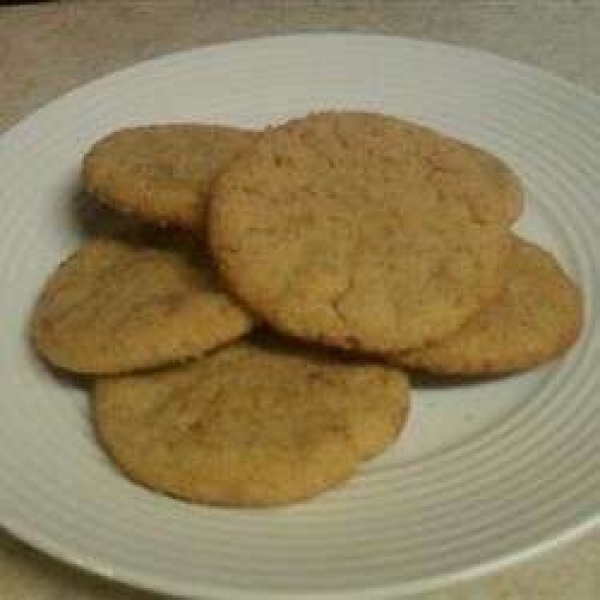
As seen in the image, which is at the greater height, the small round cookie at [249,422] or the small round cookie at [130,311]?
the small round cookie at [130,311]

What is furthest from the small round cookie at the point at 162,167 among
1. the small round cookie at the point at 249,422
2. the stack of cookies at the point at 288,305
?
the small round cookie at the point at 249,422

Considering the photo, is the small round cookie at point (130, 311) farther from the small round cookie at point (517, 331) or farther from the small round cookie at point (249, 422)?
the small round cookie at point (517, 331)

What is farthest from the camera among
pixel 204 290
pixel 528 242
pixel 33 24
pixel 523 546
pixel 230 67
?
pixel 33 24

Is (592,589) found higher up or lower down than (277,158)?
lower down

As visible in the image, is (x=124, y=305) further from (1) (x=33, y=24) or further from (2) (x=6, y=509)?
(1) (x=33, y=24)

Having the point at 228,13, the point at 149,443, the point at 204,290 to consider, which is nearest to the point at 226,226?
the point at 204,290

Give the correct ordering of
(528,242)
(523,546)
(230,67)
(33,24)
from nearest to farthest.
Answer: (523,546), (528,242), (230,67), (33,24)
